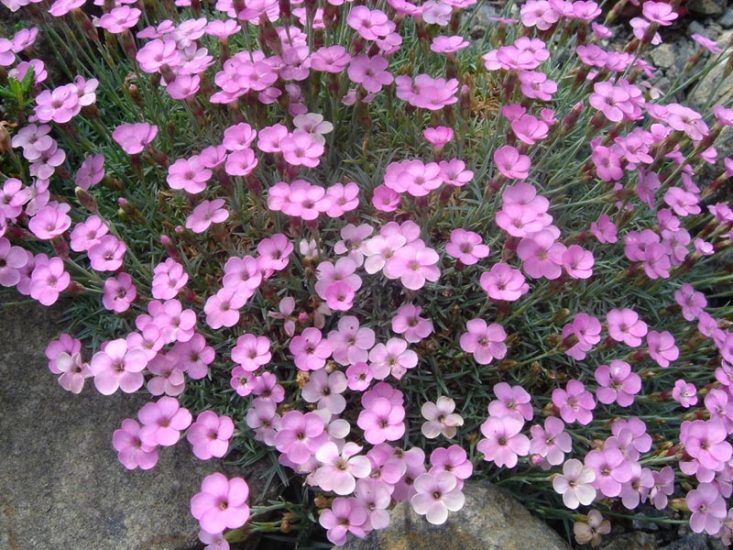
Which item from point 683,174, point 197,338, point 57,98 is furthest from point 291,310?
point 683,174

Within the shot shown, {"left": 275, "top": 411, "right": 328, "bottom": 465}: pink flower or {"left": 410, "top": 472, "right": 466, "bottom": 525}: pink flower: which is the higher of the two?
{"left": 275, "top": 411, "right": 328, "bottom": 465}: pink flower

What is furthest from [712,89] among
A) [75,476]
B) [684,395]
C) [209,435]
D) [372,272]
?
[75,476]

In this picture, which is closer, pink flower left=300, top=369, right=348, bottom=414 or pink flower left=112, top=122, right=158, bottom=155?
pink flower left=300, top=369, right=348, bottom=414

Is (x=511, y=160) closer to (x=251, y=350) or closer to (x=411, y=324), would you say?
(x=411, y=324)

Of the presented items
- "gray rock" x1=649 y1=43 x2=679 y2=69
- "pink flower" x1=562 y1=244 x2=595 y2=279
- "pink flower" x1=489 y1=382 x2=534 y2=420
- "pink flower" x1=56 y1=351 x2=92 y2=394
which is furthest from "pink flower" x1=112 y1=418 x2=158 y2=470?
"gray rock" x1=649 y1=43 x2=679 y2=69

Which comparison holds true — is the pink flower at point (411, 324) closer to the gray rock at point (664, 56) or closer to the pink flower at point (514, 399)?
the pink flower at point (514, 399)

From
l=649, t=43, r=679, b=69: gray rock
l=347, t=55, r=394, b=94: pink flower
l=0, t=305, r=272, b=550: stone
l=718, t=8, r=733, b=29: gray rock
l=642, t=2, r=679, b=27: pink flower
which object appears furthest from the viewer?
l=718, t=8, r=733, b=29: gray rock

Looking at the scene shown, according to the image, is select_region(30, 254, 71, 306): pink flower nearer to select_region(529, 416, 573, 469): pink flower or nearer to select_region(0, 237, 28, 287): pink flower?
select_region(0, 237, 28, 287): pink flower

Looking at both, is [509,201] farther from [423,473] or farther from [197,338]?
[197,338]
